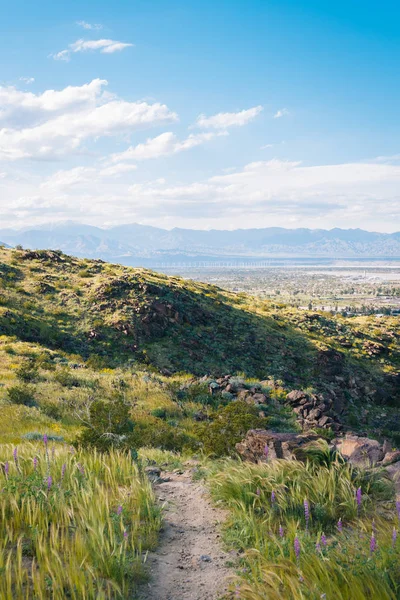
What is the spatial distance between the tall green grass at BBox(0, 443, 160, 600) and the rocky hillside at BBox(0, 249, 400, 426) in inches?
758

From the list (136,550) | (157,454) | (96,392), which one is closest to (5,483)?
(136,550)

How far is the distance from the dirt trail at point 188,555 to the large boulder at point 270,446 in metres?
1.46

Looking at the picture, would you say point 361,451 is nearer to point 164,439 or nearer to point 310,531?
point 310,531

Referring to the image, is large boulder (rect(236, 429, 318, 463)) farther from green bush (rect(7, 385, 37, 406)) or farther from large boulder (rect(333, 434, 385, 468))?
green bush (rect(7, 385, 37, 406))

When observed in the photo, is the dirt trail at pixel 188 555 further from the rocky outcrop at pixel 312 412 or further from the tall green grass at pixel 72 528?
the rocky outcrop at pixel 312 412

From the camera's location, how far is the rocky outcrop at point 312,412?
17062mm

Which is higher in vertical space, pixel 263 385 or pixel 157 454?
pixel 157 454

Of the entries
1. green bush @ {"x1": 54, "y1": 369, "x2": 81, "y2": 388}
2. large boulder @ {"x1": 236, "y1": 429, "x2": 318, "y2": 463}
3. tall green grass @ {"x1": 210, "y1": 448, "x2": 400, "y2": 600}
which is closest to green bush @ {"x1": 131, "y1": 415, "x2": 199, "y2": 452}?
large boulder @ {"x1": 236, "y1": 429, "x2": 318, "y2": 463}

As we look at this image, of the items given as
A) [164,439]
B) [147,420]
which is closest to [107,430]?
[164,439]

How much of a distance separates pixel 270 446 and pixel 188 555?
10.7 feet

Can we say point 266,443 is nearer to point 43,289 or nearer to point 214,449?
point 214,449

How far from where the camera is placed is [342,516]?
5691 mm

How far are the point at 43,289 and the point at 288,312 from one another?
27.8 meters

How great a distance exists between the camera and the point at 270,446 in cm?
795
